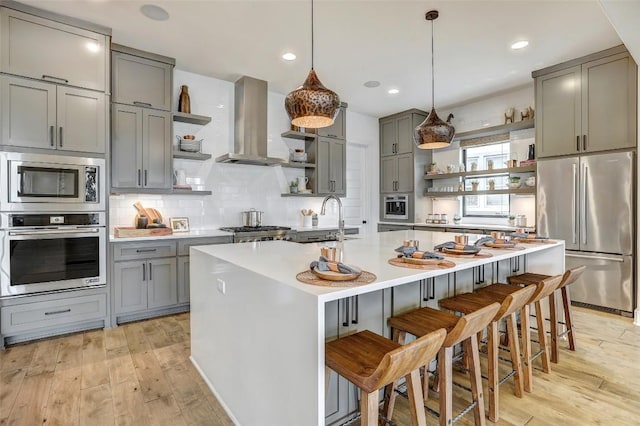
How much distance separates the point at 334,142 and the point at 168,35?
2.74 meters

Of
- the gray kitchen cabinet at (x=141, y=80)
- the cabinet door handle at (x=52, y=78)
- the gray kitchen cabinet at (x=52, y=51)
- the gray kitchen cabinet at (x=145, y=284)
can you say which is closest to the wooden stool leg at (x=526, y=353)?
the gray kitchen cabinet at (x=145, y=284)

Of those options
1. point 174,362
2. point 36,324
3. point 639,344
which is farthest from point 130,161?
point 639,344

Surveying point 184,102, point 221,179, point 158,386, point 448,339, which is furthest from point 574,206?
point 184,102

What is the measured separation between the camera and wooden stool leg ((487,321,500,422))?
186 cm

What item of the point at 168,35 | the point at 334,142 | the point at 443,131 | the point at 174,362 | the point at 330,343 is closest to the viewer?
the point at 330,343

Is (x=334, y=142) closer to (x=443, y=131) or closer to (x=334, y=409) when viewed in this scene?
(x=443, y=131)

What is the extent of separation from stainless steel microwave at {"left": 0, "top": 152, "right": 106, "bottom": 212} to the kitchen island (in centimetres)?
152

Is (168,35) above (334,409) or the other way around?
above

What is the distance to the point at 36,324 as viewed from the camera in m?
2.90

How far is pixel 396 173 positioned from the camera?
605cm

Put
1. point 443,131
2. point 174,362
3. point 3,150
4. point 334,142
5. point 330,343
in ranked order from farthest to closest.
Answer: point 334,142, point 443,131, point 3,150, point 174,362, point 330,343

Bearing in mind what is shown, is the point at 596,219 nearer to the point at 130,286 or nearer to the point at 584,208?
the point at 584,208

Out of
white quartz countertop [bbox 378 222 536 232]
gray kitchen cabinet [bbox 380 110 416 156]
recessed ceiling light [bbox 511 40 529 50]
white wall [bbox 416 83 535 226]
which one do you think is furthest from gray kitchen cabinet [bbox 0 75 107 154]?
white wall [bbox 416 83 535 226]

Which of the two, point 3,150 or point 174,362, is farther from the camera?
point 3,150
